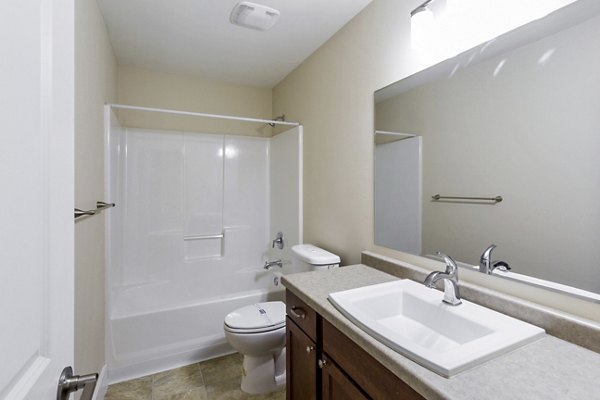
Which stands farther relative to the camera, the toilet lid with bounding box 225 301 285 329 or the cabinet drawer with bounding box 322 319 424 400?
the toilet lid with bounding box 225 301 285 329

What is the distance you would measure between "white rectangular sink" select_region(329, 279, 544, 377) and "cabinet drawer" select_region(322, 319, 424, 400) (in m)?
0.08

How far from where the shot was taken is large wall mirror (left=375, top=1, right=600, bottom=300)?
0.87 m

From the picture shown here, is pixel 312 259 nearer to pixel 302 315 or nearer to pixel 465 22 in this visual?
pixel 302 315

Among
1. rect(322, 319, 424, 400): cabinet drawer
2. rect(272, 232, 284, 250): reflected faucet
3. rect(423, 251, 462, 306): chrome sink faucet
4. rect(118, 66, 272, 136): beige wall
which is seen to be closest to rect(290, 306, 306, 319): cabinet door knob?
rect(322, 319, 424, 400): cabinet drawer

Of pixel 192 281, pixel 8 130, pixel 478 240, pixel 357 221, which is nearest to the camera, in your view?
pixel 8 130

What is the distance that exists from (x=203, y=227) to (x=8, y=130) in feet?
8.40

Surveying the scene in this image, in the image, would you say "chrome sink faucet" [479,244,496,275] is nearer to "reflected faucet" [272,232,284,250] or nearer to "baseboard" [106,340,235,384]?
"reflected faucet" [272,232,284,250]

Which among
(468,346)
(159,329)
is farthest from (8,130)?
(159,329)

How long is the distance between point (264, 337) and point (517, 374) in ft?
4.66

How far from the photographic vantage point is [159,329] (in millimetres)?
2191

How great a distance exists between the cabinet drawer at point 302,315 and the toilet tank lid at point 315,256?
406 mm

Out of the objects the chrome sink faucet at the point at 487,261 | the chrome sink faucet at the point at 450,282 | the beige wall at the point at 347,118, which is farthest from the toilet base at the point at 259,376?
the chrome sink faucet at the point at 487,261

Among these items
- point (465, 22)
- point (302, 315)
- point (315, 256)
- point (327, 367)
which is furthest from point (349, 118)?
point (327, 367)

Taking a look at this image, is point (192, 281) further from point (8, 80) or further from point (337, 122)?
point (8, 80)
